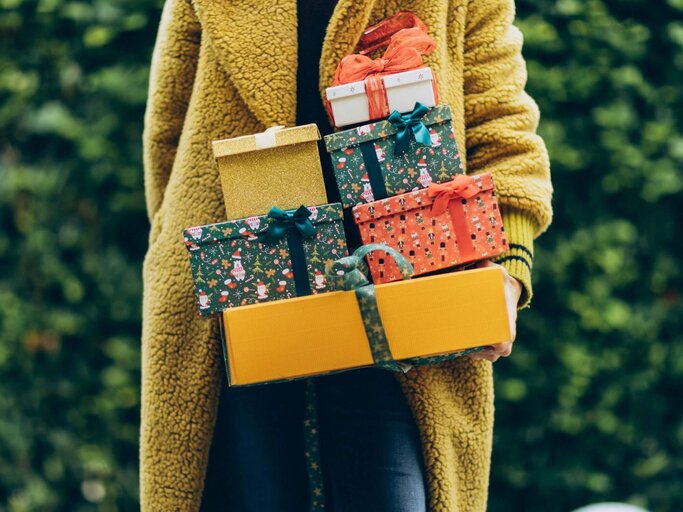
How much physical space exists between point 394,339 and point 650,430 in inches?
52.1

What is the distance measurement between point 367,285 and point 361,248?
1.8 inches

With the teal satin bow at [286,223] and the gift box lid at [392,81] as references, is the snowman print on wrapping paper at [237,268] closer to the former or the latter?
the teal satin bow at [286,223]

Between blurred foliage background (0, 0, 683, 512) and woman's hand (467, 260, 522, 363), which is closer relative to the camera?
woman's hand (467, 260, 522, 363)

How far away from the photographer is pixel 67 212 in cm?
200

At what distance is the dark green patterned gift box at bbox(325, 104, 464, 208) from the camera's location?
3.48 feet

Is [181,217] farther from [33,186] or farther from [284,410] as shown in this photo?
[33,186]

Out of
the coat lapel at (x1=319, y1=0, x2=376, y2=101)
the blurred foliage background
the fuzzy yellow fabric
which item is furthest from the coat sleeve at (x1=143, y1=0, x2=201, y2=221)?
the blurred foliage background

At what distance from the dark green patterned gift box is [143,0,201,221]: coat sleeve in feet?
1.12

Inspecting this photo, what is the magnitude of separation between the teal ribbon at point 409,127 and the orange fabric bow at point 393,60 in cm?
7

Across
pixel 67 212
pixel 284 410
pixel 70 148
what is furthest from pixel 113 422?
Answer: pixel 284 410

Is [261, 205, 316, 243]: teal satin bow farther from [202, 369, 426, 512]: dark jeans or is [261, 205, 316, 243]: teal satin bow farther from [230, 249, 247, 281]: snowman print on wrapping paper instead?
[202, 369, 426, 512]: dark jeans

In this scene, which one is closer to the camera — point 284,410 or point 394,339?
point 394,339

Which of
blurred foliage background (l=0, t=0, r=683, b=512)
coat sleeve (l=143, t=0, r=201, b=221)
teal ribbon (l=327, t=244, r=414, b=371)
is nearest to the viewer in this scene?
teal ribbon (l=327, t=244, r=414, b=371)

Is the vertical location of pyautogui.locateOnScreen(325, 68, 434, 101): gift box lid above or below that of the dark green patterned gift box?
above
